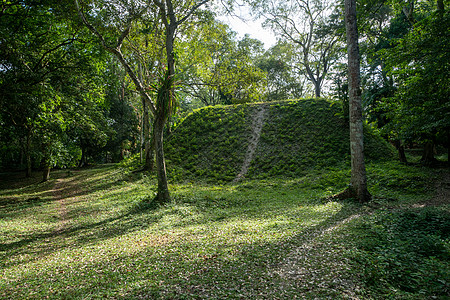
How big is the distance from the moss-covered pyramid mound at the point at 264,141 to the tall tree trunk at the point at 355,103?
7225 millimetres

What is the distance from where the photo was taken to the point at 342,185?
1259 centimetres

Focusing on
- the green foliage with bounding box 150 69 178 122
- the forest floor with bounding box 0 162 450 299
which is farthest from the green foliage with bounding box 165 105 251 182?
the green foliage with bounding box 150 69 178 122

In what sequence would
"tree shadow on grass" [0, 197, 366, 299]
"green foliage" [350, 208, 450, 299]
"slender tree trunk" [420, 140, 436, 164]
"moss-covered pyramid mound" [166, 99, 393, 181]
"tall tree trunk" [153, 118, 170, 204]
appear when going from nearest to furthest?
"green foliage" [350, 208, 450, 299] → "tree shadow on grass" [0, 197, 366, 299] → "tall tree trunk" [153, 118, 170, 204] → "slender tree trunk" [420, 140, 436, 164] → "moss-covered pyramid mound" [166, 99, 393, 181]

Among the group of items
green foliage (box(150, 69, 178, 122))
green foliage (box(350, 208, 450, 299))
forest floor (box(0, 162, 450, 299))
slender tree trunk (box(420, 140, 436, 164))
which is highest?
green foliage (box(150, 69, 178, 122))

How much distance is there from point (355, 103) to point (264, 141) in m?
11.7

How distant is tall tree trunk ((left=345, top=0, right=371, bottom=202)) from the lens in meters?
8.91

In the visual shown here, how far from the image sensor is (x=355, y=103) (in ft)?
29.2

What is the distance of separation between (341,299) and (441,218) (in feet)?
16.8

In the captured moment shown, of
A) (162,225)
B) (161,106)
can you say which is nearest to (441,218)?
(162,225)

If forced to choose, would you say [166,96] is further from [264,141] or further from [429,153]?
[429,153]

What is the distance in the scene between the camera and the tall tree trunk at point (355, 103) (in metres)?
8.91

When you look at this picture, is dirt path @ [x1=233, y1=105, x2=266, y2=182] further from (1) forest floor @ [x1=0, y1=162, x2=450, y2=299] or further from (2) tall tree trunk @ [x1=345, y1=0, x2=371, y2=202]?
(2) tall tree trunk @ [x1=345, y1=0, x2=371, y2=202]

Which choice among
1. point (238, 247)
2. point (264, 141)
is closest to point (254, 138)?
→ point (264, 141)

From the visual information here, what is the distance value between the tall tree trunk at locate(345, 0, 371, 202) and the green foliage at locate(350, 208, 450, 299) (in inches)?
97.6
